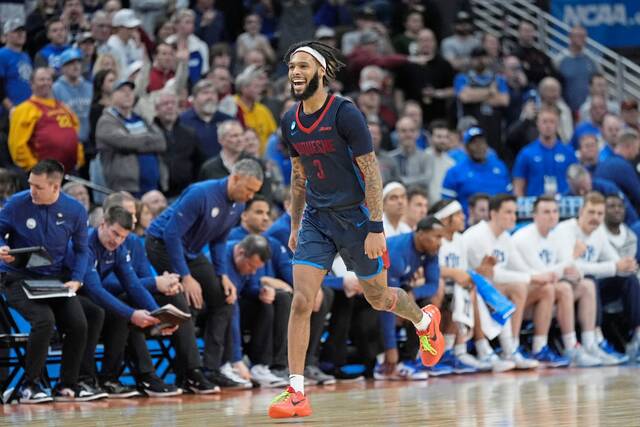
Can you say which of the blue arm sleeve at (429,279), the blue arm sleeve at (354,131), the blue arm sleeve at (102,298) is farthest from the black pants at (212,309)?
the blue arm sleeve at (354,131)

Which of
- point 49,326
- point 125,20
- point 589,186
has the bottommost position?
point 49,326

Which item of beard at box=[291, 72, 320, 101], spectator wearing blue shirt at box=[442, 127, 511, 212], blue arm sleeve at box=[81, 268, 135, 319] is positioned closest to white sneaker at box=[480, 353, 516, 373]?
spectator wearing blue shirt at box=[442, 127, 511, 212]

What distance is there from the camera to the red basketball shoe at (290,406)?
7.77 meters

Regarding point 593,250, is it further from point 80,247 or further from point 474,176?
point 80,247

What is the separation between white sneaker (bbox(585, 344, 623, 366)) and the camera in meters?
13.3

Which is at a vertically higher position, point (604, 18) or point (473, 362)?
point (604, 18)

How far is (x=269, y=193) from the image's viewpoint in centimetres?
1318

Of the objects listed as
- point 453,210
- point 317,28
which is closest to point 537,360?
point 453,210

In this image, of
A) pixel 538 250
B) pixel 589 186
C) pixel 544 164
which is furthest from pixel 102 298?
pixel 544 164

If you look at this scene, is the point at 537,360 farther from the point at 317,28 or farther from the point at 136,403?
the point at 317,28

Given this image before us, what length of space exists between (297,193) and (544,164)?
763 cm

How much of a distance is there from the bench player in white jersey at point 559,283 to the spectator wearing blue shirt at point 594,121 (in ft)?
13.0

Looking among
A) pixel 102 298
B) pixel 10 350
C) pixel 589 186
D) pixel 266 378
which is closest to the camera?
A: pixel 102 298

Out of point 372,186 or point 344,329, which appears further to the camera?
point 344,329
